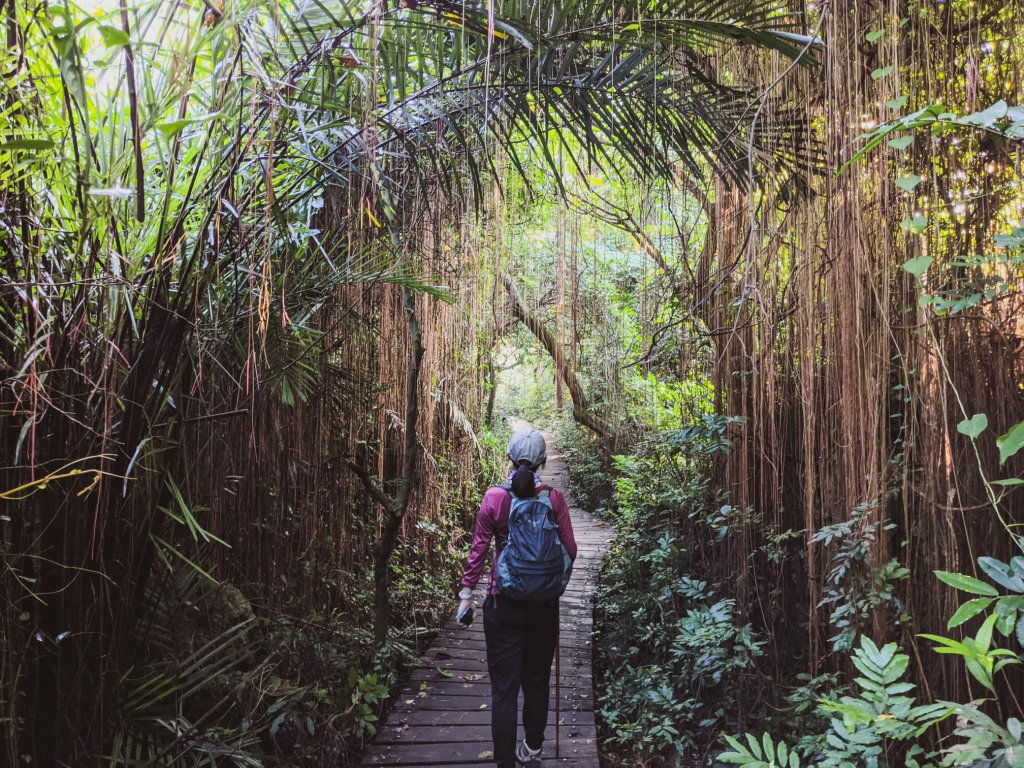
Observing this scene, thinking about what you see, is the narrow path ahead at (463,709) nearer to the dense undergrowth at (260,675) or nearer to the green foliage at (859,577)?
the dense undergrowth at (260,675)

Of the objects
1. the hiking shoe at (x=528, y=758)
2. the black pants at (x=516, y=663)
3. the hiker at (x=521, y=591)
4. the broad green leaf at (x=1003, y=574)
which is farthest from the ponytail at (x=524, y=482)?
the broad green leaf at (x=1003, y=574)

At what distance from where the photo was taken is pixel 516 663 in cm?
246

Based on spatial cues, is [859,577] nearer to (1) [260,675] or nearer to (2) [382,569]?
(1) [260,675]

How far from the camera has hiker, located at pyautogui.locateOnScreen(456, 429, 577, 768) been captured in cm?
242

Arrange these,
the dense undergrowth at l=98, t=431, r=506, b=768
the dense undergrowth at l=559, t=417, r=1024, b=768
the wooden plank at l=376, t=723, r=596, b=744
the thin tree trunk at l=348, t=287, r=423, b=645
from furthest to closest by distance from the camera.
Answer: the thin tree trunk at l=348, t=287, r=423, b=645 → the wooden plank at l=376, t=723, r=596, b=744 → the dense undergrowth at l=98, t=431, r=506, b=768 → the dense undergrowth at l=559, t=417, r=1024, b=768

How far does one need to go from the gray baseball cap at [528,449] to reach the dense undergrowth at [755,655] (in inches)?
39.3

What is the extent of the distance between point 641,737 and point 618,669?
0.76m

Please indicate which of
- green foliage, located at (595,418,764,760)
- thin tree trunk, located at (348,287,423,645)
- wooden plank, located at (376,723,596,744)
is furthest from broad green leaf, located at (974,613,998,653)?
thin tree trunk, located at (348,287,423,645)

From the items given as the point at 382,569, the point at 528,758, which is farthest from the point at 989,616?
the point at 382,569

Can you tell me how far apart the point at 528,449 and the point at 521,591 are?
54cm

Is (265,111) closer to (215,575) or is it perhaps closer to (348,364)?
(348,364)

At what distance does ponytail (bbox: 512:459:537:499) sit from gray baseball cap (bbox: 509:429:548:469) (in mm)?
21

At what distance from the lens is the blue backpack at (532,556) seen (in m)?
2.41

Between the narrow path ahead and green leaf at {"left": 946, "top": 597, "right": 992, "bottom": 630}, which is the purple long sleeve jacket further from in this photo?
green leaf at {"left": 946, "top": 597, "right": 992, "bottom": 630}
